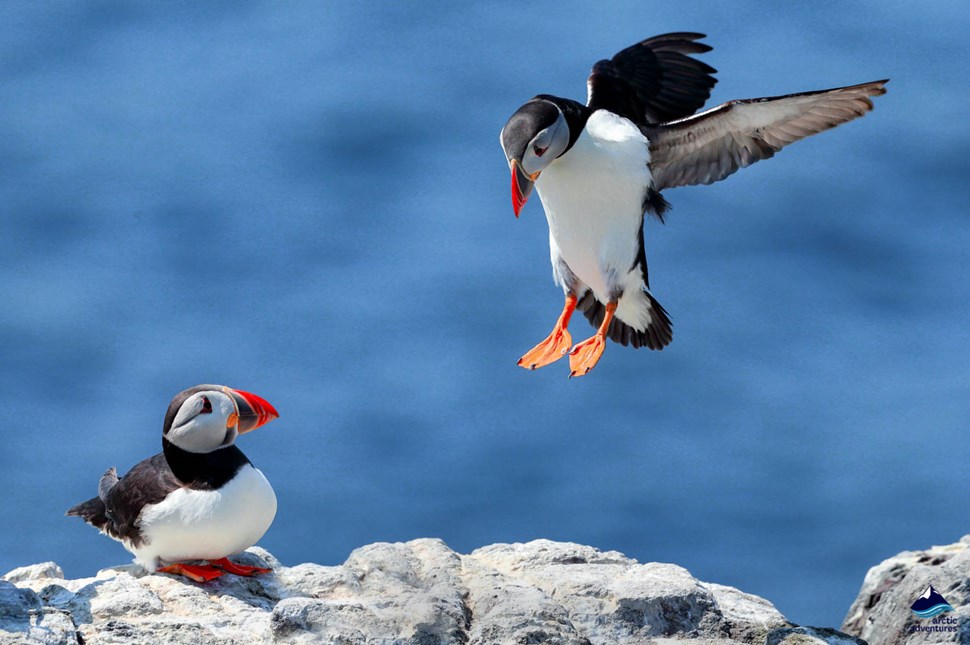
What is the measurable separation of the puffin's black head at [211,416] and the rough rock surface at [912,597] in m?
4.39

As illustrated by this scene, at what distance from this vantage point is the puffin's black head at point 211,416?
9602 millimetres

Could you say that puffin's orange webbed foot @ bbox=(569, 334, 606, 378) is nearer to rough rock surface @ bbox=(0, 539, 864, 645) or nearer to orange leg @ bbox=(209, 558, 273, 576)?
rough rock surface @ bbox=(0, 539, 864, 645)

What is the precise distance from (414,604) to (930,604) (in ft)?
11.2

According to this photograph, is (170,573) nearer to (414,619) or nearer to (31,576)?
(31,576)

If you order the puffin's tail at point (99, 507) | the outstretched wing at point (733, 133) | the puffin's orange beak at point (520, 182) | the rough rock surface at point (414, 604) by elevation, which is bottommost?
the rough rock surface at point (414, 604)

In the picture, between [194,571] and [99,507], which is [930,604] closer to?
[194,571]

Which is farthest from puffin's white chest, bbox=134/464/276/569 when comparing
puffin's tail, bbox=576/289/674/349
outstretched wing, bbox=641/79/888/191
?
outstretched wing, bbox=641/79/888/191

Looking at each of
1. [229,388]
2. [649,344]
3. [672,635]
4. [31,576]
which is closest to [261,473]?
[229,388]

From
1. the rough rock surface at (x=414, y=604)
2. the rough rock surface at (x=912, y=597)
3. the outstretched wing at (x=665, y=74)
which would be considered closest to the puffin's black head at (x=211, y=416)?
the rough rock surface at (x=414, y=604)

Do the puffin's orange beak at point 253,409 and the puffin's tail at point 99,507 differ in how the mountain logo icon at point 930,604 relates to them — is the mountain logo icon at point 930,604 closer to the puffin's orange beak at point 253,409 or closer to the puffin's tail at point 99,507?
the puffin's orange beak at point 253,409

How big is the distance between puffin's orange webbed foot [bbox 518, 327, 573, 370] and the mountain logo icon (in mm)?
3282

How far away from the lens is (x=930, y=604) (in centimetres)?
966

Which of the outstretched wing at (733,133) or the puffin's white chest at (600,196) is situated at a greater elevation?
the outstretched wing at (733,133)

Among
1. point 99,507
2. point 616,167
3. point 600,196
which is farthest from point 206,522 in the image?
point 616,167
